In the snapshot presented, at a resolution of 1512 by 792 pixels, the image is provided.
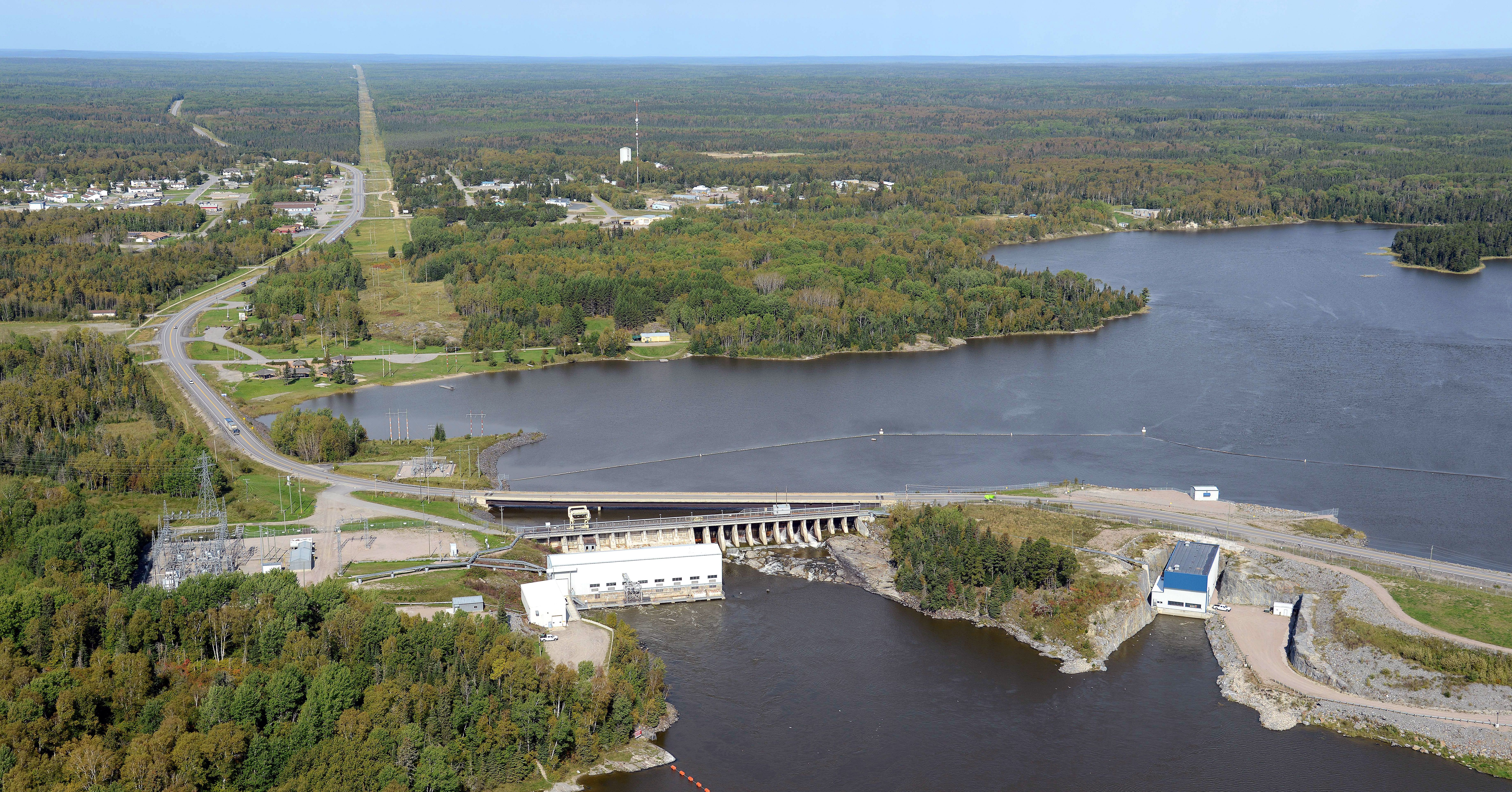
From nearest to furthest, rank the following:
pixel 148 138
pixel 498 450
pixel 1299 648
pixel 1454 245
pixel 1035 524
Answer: pixel 1299 648, pixel 1035 524, pixel 498 450, pixel 1454 245, pixel 148 138

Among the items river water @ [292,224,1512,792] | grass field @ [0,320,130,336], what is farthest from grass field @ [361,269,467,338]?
grass field @ [0,320,130,336]

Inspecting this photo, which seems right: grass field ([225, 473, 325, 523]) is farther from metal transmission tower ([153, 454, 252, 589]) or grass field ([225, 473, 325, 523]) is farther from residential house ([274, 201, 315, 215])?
residential house ([274, 201, 315, 215])

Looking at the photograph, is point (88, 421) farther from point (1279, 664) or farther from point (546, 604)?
point (1279, 664)

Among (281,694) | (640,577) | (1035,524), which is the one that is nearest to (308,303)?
(640,577)

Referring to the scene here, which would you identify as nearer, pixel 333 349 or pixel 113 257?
pixel 333 349

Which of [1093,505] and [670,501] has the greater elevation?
[1093,505]
